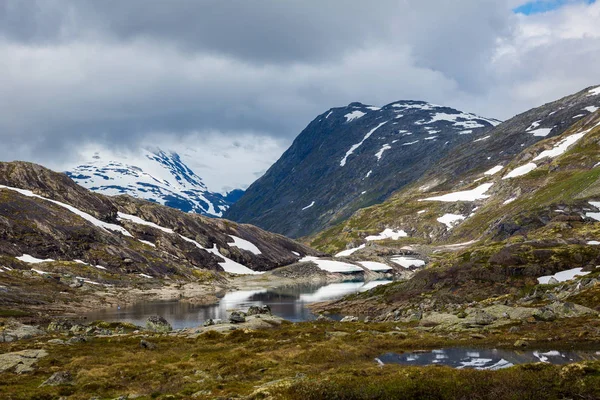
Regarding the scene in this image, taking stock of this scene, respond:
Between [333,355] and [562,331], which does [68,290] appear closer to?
[333,355]

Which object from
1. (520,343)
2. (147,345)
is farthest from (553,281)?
(147,345)

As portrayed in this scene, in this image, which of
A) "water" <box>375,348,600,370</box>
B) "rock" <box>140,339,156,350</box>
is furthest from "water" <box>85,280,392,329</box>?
"water" <box>375,348,600,370</box>

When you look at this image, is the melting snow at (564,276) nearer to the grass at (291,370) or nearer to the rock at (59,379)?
the grass at (291,370)

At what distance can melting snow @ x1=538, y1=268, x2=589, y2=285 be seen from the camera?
100 m

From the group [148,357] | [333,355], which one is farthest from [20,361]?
[333,355]

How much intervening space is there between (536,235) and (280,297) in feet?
290

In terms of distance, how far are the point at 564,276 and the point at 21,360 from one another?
95.8 metres

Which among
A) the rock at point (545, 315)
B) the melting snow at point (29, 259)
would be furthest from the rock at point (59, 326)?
the melting snow at point (29, 259)

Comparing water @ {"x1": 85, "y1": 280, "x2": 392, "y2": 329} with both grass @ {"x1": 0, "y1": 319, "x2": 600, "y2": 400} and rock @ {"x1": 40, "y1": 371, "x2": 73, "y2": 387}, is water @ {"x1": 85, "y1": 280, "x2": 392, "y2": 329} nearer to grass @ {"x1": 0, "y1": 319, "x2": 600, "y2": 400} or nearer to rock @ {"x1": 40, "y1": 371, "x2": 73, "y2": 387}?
grass @ {"x1": 0, "y1": 319, "x2": 600, "y2": 400}

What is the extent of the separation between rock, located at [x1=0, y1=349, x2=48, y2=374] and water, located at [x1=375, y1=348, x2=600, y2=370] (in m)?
35.7

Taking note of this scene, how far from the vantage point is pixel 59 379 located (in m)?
44.9

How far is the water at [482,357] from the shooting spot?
153 feet

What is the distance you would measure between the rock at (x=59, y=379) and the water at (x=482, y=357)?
29.4 metres

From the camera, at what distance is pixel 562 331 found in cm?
5794
